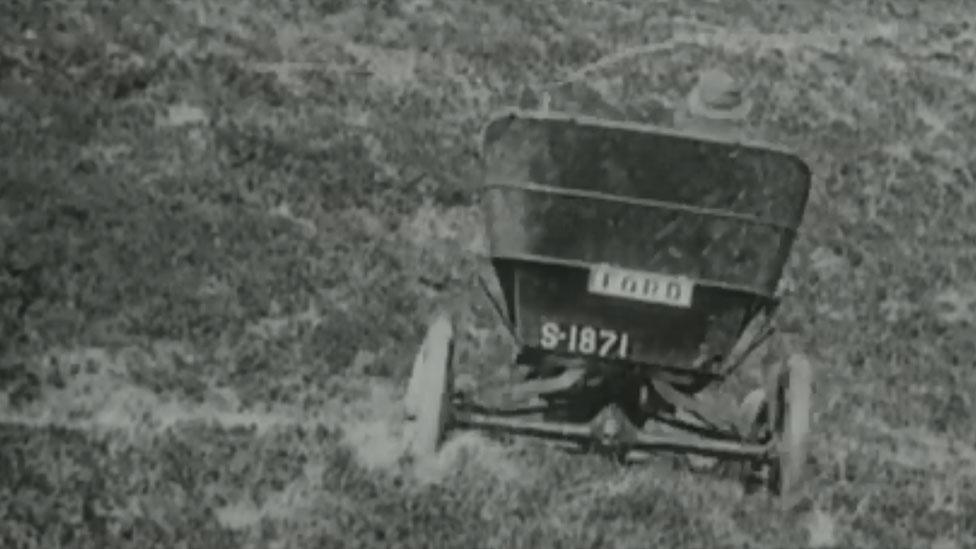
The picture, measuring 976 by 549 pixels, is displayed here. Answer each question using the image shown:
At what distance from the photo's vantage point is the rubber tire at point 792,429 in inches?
392

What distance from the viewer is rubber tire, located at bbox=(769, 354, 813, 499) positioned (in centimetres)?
995

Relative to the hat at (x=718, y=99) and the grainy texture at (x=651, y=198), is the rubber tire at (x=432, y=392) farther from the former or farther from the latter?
the hat at (x=718, y=99)

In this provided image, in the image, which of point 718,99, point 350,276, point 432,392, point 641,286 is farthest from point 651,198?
point 350,276

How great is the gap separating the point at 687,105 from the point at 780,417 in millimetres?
2323

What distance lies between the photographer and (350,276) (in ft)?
48.1

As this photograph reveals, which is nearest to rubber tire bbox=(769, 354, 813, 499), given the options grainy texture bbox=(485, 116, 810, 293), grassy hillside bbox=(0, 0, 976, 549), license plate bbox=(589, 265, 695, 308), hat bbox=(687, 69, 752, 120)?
grainy texture bbox=(485, 116, 810, 293)

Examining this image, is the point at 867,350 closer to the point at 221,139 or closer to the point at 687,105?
the point at 687,105

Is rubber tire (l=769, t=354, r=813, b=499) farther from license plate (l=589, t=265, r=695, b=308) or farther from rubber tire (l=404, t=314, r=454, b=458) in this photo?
rubber tire (l=404, t=314, r=454, b=458)

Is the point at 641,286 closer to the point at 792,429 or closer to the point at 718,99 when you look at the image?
the point at 792,429

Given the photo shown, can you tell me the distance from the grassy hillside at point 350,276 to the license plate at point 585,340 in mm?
1311

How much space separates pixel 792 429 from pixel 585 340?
56.3 inches

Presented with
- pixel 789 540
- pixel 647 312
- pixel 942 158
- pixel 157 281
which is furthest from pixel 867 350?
pixel 942 158

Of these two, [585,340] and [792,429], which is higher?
[585,340]

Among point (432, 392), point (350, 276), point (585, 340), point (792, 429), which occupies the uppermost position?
point (350, 276)
